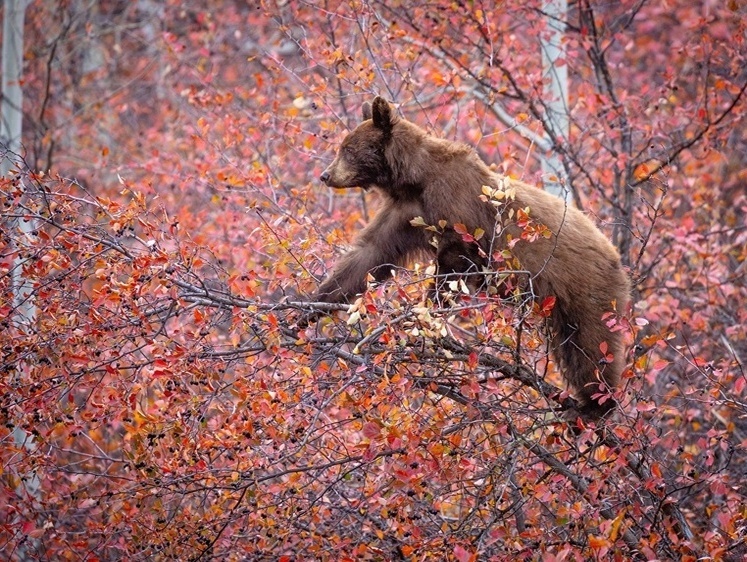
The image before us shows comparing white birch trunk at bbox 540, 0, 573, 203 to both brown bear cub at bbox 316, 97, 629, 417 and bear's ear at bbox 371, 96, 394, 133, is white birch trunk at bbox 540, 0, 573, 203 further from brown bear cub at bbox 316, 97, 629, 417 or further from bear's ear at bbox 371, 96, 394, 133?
bear's ear at bbox 371, 96, 394, 133

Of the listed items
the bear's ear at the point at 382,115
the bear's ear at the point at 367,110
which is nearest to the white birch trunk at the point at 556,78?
the bear's ear at the point at 367,110

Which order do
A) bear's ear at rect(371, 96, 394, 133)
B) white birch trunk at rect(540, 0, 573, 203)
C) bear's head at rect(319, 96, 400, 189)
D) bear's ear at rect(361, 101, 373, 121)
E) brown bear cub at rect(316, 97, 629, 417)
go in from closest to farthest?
brown bear cub at rect(316, 97, 629, 417) → bear's ear at rect(371, 96, 394, 133) → bear's head at rect(319, 96, 400, 189) → bear's ear at rect(361, 101, 373, 121) → white birch trunk at rect(540, 0, 573, 203)

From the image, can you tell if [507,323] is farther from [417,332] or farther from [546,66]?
[546,66]

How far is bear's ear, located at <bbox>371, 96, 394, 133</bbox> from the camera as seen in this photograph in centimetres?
488

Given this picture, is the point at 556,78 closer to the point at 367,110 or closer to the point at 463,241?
the point at 367,110

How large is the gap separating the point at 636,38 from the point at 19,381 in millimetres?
13083

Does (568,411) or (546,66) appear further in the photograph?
(546,66)

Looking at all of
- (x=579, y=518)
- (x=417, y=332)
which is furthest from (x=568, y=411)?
(x=417, y=332)

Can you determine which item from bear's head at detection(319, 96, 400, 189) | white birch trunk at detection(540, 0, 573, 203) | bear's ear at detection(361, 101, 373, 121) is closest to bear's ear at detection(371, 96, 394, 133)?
bear's head at detection(319, 96, 400, 189)

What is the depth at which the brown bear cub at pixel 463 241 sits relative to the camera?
4.76m

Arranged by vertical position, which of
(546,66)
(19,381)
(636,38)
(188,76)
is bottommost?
(19,381)

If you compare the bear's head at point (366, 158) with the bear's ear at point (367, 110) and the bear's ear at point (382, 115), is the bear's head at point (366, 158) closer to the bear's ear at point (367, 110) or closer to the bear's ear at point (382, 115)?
the bear's ear at point (382, 115)

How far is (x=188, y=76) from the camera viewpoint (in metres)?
15.3

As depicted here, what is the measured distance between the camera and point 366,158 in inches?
199
